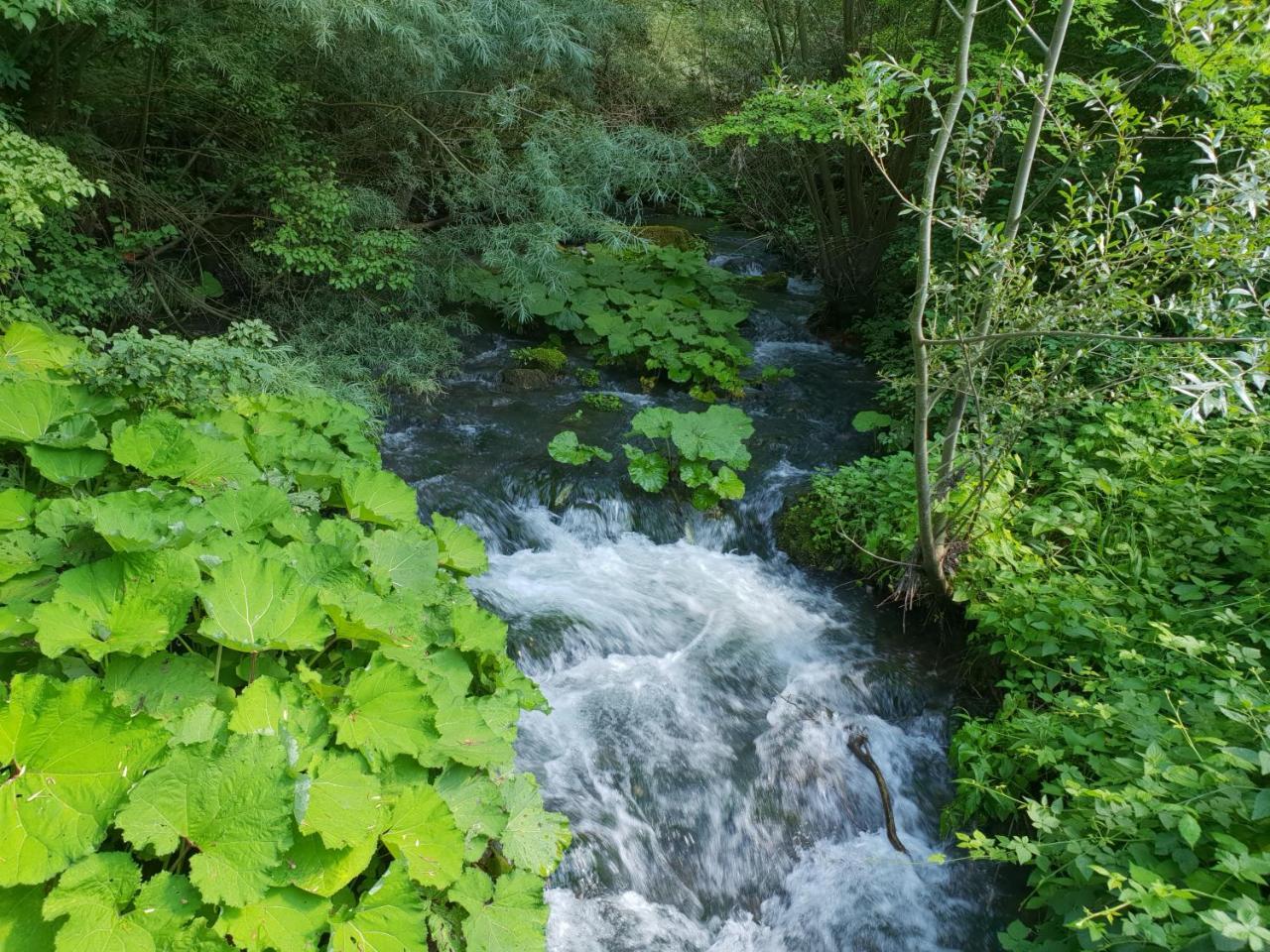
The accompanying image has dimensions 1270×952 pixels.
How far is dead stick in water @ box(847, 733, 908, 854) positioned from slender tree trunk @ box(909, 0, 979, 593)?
0.94m

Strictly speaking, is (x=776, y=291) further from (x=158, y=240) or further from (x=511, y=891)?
(x=511, y=891)

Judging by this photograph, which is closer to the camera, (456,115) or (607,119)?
(456,115)

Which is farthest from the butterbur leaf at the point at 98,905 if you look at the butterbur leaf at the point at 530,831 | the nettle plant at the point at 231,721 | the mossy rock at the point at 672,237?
the mossy rock at the point at 672,237

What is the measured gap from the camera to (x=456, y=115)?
23.8ft

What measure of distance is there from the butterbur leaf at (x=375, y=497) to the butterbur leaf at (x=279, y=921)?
1.55m

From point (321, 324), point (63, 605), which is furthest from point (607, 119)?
point (63, 605)

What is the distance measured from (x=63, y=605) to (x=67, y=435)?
1102 millimetres

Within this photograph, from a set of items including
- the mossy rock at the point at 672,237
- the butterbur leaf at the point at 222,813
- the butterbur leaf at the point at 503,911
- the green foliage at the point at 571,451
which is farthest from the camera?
the mossy rock at the point at 672,237

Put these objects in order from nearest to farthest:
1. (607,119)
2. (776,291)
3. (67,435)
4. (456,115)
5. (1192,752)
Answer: (1192,752)
(67,435)
(456,115)
(607,119)
(776,291)

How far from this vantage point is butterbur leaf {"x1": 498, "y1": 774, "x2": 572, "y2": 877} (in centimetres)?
206

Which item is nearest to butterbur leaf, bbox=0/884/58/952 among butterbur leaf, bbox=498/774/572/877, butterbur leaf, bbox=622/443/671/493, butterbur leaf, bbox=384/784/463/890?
butterbur leaf, bbox=384/784/463/890

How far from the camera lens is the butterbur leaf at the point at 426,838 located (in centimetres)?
173

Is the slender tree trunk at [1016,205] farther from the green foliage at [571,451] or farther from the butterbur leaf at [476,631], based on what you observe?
the green foliage at [571,451]

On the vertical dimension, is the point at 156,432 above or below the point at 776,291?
above
